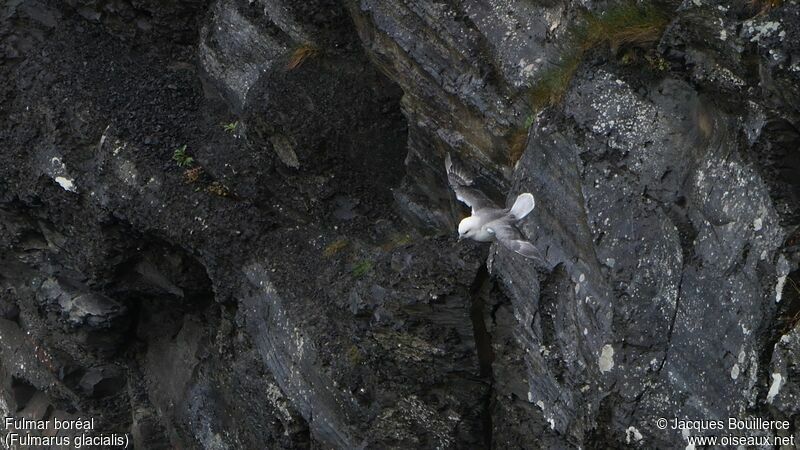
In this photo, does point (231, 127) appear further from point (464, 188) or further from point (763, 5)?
point (763, 5)

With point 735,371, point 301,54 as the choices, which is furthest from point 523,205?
point 301,54

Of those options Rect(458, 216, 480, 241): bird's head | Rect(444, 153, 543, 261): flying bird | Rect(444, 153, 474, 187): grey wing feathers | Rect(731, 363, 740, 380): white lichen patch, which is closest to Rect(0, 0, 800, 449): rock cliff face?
Rect(731, 363, 740, 380): white lichen patch

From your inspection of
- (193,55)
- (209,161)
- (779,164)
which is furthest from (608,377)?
(193,55)

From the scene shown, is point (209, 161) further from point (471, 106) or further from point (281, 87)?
point (471, 106)

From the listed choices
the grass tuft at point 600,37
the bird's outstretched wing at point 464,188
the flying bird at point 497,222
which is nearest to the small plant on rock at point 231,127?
the bird's outstretched wing at point 464,188

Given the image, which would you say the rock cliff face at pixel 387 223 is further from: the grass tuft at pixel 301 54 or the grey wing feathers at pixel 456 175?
the grey wing feathers at pixel 456 175

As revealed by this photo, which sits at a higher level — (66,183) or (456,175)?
(456,175)

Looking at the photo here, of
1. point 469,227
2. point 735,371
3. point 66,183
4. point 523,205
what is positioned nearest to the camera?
point 735,371

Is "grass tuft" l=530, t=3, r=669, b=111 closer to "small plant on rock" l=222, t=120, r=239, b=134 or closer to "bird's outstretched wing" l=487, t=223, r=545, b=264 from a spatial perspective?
"bird's outstretched wing" l=487, t=223, r=545, b=264
